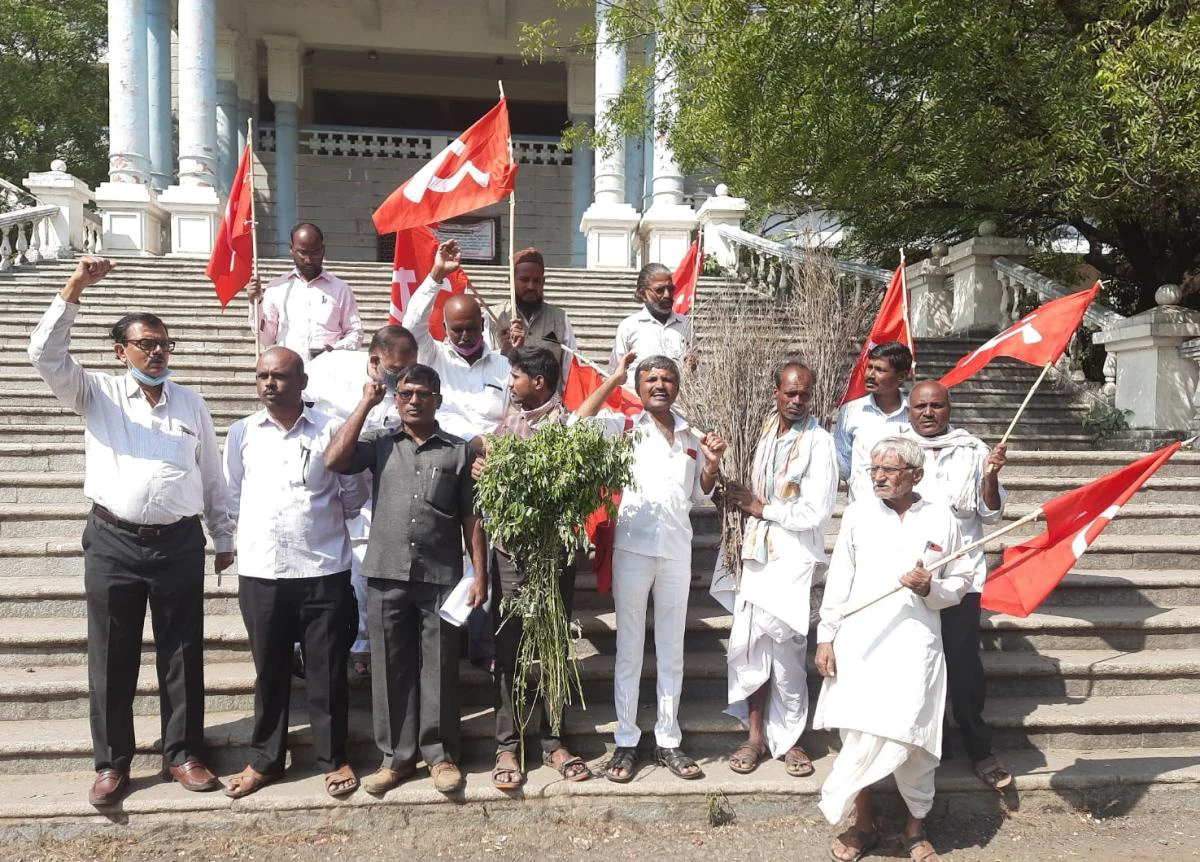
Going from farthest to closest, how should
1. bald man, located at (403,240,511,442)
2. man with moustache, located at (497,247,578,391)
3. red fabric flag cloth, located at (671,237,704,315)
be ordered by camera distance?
red fabric flag cloth, located at (671,237,704,315) → man with moustache, located at (497,247,578,391) → bald man, located at (403,240,511,442)

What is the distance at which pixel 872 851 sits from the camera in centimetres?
381

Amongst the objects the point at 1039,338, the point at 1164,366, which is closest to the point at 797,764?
the point at 1039,338

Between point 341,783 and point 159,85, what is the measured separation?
48.8 feet

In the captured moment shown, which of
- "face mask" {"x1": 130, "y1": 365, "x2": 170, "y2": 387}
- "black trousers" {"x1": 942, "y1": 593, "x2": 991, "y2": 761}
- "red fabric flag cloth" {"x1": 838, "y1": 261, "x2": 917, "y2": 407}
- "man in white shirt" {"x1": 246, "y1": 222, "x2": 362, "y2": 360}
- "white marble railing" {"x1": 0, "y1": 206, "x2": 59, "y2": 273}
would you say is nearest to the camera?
"face mask" {"x1": 130, "y1": 365, "x2": 170, "y2": 387}

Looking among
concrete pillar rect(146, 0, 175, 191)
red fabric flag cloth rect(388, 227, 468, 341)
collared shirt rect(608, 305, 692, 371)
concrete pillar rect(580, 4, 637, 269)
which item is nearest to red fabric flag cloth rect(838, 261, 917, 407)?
collared shirt rect(608, 305, 692, 371)

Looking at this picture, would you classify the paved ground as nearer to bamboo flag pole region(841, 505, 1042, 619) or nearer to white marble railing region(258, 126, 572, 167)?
bamboo flag pole region(841, 505, 1042, 619)

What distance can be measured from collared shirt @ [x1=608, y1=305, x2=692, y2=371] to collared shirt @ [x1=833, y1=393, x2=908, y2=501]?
110cm

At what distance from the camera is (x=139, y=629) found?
12.9 ft

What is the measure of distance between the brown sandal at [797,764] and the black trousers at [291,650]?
206 cm

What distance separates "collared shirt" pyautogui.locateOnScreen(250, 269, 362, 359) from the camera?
18.2ft

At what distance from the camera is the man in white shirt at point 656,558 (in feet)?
13.5

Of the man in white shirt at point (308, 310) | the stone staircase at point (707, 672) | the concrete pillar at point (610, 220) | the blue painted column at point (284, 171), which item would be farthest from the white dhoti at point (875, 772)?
the blue painted column at point (284, 171)

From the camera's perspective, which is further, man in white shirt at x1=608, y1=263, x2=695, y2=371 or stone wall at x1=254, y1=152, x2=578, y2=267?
stone wall at x1=254, y1=152, x2=578, y2=267

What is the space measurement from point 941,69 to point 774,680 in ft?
19.2
